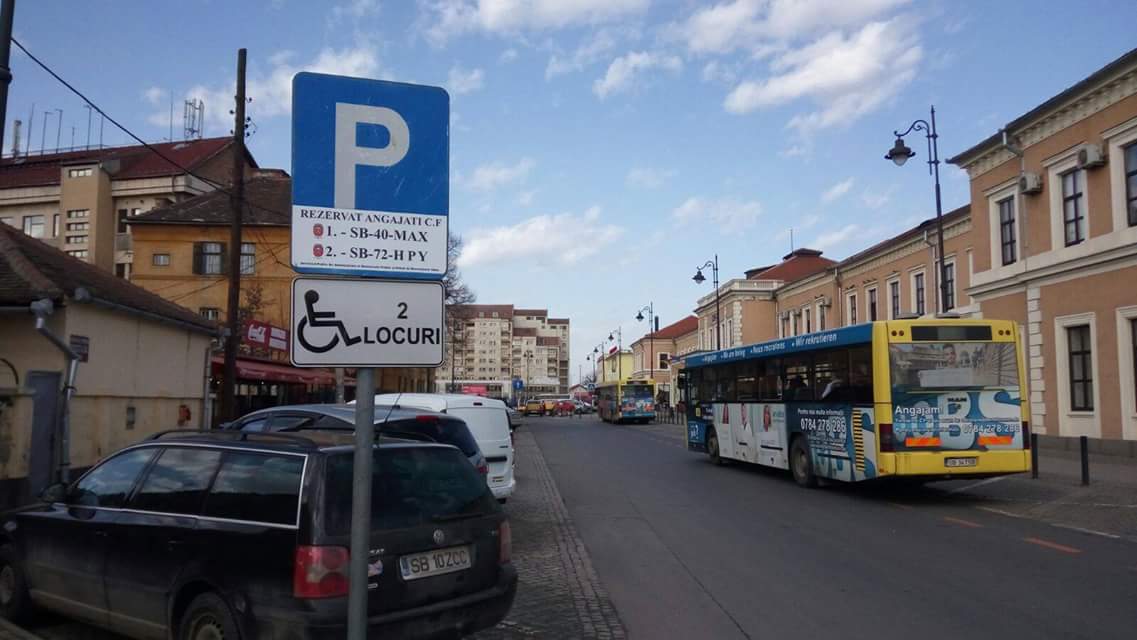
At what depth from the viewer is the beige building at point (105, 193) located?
56.5 m

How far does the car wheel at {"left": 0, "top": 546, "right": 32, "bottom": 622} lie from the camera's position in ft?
21.5

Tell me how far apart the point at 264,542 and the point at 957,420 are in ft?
41.9

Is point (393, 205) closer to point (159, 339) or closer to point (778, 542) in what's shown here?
point (778, 542)

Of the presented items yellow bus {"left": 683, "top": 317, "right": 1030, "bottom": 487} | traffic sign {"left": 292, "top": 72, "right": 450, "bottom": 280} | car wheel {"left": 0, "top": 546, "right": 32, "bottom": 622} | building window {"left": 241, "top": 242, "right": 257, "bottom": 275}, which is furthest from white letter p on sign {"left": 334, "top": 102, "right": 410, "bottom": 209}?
building window {"left": 241, "top": 242, "right": 257, "bottom": 275}

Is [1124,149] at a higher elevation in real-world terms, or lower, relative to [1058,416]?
higher

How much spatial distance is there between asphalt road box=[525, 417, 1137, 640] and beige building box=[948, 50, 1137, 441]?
35.2 feet

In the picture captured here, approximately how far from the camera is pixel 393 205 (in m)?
3.78

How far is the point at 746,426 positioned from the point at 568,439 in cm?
1760

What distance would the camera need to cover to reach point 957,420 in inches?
570

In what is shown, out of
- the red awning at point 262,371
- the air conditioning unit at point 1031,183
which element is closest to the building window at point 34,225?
the red awning at point 262,371

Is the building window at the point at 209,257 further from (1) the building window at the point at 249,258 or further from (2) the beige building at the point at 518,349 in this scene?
(2) the beige building at the point at 518,349

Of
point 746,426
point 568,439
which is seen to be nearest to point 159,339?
point 746,426

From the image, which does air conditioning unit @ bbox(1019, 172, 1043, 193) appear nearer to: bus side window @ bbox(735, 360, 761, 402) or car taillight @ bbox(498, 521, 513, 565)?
bus side window @ bbox(735, 360, 761, 402)

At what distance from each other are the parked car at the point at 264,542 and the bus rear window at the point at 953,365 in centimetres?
1064
